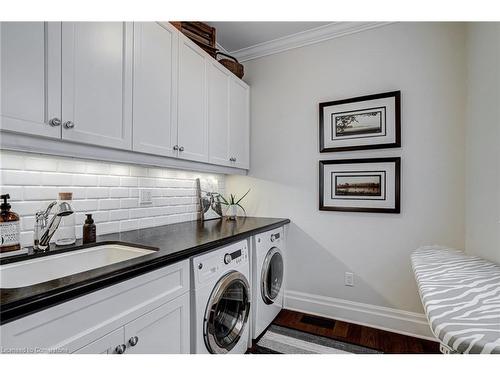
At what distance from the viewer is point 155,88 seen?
5.24 ft

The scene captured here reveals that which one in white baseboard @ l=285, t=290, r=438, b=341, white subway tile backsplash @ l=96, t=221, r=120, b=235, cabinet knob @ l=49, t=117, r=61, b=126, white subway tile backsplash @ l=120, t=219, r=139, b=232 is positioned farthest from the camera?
white baseboard @ l=285, t=290, r=438, b=341

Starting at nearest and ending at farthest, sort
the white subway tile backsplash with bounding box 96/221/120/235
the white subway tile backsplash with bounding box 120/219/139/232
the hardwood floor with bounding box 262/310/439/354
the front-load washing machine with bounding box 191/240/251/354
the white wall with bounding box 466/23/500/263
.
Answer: the front-load washing machine with bounding box 191/240/251/354
the white wall with bounding box 466/23/500/263
the white subway tile backsplash with bounding box 96/221/120/235
the white subway tile backsplash with bounding box 120/219/139/232
the hardwood floor with bounding box 262/310/439/354

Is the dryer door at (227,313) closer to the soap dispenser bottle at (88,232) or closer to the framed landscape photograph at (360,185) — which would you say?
the soap dispenser bottle at (88,232)

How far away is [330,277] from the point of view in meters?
2.35

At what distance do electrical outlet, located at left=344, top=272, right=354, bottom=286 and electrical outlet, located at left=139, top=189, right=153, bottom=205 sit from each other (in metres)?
1.82

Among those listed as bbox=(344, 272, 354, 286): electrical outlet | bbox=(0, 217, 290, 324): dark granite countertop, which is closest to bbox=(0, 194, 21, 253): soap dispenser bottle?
bbox=(0, 217, 290, 324): dark granite countertop

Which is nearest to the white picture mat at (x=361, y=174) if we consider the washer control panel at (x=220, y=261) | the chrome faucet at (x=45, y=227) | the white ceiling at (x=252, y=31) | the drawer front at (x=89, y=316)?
the washer control panel at (x=220, y=261)

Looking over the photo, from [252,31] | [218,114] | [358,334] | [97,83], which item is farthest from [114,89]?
[358,334]

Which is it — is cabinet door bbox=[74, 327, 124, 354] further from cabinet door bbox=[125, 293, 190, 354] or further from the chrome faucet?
the chrome faucet

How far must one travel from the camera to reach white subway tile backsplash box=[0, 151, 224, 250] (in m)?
1.25

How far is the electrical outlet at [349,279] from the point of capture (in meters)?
2.26
